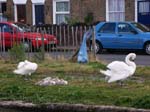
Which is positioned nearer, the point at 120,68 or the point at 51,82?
the point at 120,68

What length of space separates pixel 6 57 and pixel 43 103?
8.88 meters

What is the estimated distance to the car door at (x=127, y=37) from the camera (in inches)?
1051

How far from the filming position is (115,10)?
32906 mm

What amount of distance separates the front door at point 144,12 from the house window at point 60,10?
504cm

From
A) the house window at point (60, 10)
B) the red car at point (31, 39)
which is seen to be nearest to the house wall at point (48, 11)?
the house window at point (60, 10)

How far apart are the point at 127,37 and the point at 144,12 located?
5.47 m

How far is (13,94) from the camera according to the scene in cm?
1182

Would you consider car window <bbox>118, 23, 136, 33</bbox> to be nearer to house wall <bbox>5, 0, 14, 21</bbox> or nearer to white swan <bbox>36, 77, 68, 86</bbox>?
house wall <bbox>5, 0, 14, 21</bbox>

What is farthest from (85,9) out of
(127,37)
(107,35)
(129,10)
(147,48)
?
(147,48)

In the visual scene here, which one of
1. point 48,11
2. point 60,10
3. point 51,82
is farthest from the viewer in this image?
point 48,11

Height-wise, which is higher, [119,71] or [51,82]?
[119,71]

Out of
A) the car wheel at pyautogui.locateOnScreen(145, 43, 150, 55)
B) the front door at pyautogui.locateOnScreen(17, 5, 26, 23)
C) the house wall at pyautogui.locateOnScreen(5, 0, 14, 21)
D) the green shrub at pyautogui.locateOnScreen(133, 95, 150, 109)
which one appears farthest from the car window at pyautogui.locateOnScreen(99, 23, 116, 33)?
the green shrub at pyautogui.locateOnScreen(133, 95, 150, 109)

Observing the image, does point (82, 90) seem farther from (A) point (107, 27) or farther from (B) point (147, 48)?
(A) point (107, 27)

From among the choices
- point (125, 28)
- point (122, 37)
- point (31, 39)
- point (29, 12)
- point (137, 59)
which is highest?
point (29, 12)
